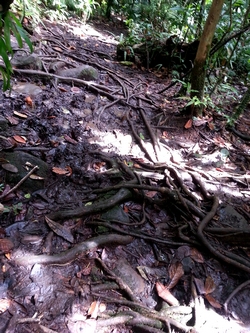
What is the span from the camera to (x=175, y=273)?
8.70 ft

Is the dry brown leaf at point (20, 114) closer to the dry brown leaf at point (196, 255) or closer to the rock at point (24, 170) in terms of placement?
the rock at point (24, 170)

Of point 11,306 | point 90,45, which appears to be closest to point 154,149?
point 11,306

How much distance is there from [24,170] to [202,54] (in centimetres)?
358

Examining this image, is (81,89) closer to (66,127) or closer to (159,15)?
(66,127)

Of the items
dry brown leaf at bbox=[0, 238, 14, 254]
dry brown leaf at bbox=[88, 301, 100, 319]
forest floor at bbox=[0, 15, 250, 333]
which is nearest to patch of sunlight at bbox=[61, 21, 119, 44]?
forest floor at bbox=[0, 15, 250, 333]

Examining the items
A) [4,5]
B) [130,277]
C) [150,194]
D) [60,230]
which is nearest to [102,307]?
[130,277]

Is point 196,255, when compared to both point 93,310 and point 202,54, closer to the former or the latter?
point 93,310

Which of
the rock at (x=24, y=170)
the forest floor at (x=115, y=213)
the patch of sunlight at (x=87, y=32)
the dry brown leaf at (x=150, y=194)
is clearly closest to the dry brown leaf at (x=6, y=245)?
the forest floor at (x=115, y=213)

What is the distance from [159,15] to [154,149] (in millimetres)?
6153

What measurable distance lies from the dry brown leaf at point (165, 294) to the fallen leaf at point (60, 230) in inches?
35.4

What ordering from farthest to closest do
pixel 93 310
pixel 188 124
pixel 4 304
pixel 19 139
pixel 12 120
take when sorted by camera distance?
pixel 188 124 → pixel 12 120 → pixel 19 139 → pixel 93 310 → pixel 4 304

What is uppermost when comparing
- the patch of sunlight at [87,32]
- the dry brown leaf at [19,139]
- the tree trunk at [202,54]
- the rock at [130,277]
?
the tree trunk at [202,54]

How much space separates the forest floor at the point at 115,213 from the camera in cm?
225

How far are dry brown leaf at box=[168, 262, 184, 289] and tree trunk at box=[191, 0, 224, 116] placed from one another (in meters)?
3.16
